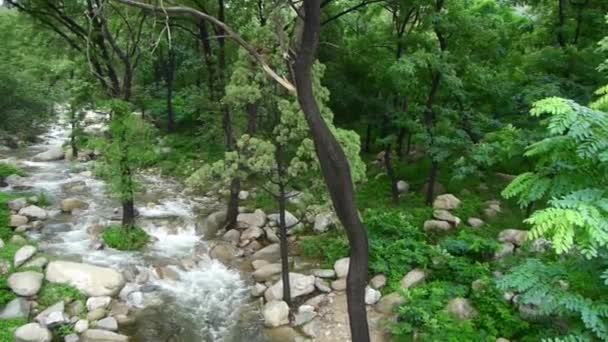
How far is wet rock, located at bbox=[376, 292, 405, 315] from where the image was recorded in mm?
8773

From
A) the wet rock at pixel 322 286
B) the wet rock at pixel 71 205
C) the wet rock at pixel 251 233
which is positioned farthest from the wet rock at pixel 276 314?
the wet rock at pixel 71 205

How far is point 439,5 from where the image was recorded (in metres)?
11.5

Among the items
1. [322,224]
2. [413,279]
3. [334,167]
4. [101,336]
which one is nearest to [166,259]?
[101,336]

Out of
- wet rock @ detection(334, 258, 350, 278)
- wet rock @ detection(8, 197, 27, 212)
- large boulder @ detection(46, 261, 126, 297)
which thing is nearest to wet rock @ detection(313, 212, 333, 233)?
wet rock @ detection(334, 258, 350, 278)

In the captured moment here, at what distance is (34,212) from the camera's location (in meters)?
13.4

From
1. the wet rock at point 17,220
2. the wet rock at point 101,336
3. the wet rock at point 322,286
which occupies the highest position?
the wet rock at point 17,220

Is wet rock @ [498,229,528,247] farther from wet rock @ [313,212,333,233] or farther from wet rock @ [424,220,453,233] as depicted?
wet rock @ [313,212,333,233]

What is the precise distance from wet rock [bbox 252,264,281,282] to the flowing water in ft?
1.02

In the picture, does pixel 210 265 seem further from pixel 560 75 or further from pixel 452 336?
pixel 560 75

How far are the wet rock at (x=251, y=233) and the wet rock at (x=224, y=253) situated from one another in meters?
0.45

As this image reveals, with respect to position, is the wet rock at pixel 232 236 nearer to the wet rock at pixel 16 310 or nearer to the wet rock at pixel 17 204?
the wet rock at pixel 16 310

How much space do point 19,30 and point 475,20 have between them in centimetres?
2293

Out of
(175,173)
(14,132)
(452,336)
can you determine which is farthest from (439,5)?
(14,132)

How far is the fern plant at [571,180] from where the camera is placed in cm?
326
